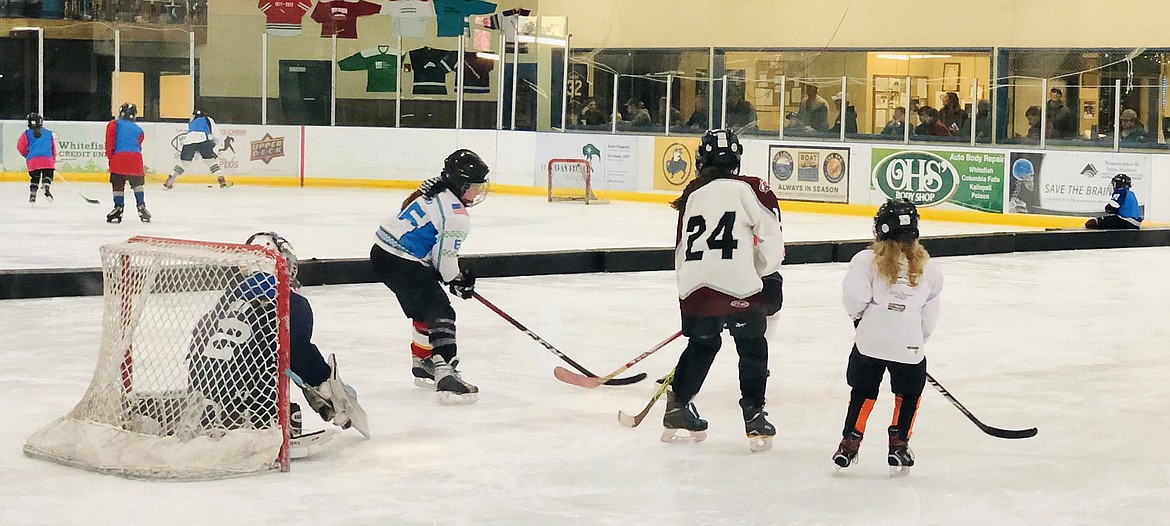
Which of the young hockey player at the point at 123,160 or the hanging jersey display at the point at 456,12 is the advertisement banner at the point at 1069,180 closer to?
the young hockey player at the point at 123,160

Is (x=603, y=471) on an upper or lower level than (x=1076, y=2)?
lower

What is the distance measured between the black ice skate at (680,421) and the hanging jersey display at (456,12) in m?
15.1

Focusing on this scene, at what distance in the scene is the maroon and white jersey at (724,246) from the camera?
3984 mm

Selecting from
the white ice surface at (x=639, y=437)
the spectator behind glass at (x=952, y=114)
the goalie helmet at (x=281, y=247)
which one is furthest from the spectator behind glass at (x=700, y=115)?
the goalie helmet at (x=281, y=247)

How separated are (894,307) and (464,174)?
5.35 ft

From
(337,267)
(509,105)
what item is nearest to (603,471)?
(337,267)

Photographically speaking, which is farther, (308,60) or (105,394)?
(308,60)

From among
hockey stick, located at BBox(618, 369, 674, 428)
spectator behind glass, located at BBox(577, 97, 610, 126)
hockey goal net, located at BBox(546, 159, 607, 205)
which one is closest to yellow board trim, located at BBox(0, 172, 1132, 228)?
hockey goal net, located at BBox(546, 159, 607, 205)

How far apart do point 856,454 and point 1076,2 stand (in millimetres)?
13992

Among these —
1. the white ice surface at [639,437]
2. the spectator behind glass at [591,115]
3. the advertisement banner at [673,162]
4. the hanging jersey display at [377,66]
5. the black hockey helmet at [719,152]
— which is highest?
the hanging jersey display at [377,66]

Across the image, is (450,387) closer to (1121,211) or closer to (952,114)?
(1121,211)

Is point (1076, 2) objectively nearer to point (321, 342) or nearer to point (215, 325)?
point (321, 342)

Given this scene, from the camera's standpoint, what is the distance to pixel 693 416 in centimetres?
424

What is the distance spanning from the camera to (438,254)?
4.82 metres
